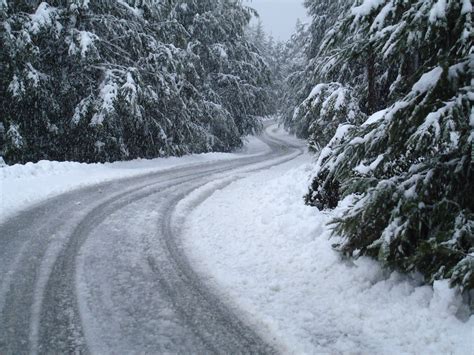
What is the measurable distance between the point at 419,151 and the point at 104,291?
423 cm

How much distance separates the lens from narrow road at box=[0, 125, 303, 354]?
13.8 feet

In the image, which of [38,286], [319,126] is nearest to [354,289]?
[38,286]

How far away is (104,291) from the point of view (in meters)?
5.25

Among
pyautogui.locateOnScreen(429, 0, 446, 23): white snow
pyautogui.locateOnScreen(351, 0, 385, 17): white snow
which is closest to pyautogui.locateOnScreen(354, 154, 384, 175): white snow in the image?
pyautogui.locateOnScreen(429, 0, 446, 23): white snow

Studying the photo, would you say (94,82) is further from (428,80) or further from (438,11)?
(438,11)

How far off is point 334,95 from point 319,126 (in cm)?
176

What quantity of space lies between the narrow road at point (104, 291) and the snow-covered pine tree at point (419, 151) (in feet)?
6.78

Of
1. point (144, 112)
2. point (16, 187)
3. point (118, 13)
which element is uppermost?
point (118, 13)

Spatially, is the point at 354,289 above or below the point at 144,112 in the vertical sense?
below

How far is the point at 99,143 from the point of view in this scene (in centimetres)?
1689

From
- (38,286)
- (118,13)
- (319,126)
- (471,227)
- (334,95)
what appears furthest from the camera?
(118,13)

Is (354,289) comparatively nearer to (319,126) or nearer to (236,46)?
(319,126)

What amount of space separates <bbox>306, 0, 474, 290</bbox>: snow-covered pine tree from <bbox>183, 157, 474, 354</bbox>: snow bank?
37 cm

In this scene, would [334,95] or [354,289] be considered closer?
[354,289]
